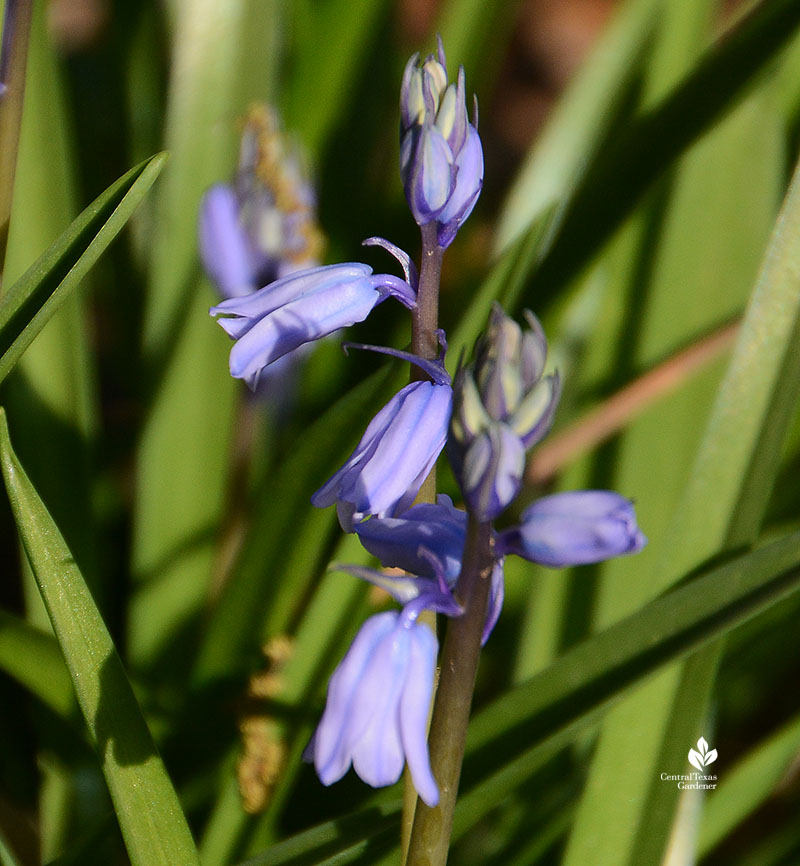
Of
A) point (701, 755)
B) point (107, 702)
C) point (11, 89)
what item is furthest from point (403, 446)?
point (701, 755)

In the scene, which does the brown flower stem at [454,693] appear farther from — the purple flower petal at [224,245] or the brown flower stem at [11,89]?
the purple flower petal at [224,245]

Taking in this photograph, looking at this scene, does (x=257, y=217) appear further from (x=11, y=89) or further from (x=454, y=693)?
(x=454, y=693)

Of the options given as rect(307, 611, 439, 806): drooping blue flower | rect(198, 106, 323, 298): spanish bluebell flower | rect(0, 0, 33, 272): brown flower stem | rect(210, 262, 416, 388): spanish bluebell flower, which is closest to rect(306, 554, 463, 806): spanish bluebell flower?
rect(307, 611, 439, 806): drooping blue flower

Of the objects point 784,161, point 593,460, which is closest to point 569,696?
point 593,460

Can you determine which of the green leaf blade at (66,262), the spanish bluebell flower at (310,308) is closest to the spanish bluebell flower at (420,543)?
the spanish bluebell flower at (310,308)

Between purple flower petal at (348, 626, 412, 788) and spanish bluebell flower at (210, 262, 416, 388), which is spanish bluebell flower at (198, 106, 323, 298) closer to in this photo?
spanish bluebell flower at (210, 262, 416, 388)

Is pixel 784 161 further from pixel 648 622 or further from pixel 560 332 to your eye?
pixel 648 622
